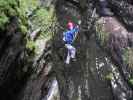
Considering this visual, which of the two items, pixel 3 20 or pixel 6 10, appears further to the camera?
pixel 6 10

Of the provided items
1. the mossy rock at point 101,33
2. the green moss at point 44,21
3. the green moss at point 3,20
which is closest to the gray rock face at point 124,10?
the mossy rock at point 101,33

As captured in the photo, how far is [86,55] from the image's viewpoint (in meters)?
12.1

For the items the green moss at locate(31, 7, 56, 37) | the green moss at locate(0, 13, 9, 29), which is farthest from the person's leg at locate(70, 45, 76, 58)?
the green moss at locate(0, 13, 9, 29)

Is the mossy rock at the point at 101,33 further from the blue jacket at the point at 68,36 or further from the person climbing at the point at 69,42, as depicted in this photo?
the blue jacket at the point at 68,36

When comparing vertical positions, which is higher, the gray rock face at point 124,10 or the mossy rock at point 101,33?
the gray rock face at point 124,10

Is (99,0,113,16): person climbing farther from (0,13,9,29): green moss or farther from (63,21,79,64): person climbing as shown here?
(0,13,9,29): green moss

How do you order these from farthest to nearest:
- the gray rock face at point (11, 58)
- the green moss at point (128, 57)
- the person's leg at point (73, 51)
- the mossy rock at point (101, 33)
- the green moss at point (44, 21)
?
the mossy rock at point (101, 33), the green moss at point (128, 57), the person's leg at point (73, 51), the green moss at point (44, 21), the gray rock face at point (11, 58)

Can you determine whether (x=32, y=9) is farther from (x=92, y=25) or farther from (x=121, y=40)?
(x=121, y=40)

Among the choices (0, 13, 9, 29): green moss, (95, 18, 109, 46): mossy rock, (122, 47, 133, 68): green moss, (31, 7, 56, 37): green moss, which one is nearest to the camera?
(0, 13, 9, 29): green moss

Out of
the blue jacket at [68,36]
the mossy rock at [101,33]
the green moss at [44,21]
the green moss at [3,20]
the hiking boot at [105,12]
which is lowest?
the mossy rock at [101,33]

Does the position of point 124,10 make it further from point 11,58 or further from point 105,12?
point 11,58

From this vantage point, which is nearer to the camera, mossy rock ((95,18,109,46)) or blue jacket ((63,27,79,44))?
blue jacket ((63,27,79,44))

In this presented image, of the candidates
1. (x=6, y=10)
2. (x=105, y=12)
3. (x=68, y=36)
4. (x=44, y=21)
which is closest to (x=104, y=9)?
(x=105, y=12)

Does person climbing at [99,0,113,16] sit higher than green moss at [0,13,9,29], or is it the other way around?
green moss at [0,13,9,29]
